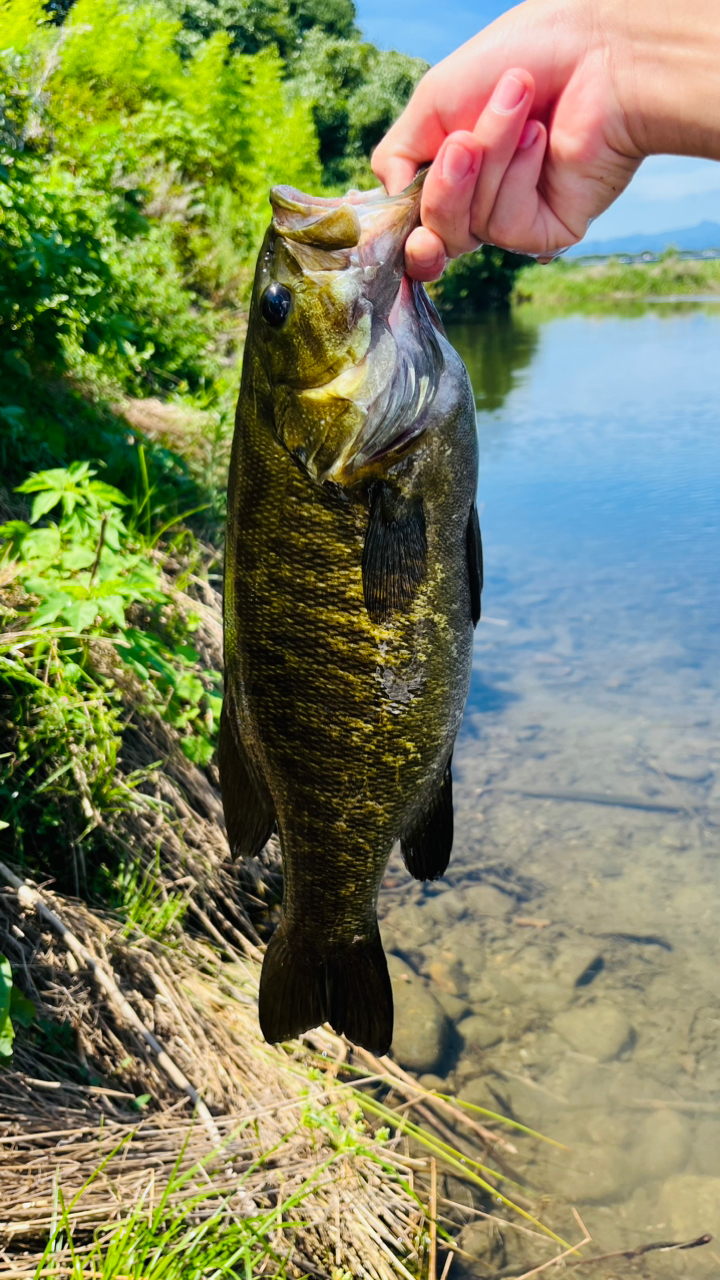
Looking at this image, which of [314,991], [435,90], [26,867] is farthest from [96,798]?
[435,90]

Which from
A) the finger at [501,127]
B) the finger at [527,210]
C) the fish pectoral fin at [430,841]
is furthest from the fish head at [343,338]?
the fish pectoral fin at [430,841]

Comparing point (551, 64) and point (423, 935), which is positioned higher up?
point (551, 64)

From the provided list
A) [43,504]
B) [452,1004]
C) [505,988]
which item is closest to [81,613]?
[43,504]

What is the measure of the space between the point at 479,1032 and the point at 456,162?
3.74 metres

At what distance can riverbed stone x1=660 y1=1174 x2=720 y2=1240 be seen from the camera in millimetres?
3574

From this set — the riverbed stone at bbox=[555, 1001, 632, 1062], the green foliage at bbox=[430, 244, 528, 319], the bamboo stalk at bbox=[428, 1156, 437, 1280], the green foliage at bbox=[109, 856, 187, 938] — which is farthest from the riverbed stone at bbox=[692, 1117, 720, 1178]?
the green foliage at bbox=[430, 244, 528, 319]

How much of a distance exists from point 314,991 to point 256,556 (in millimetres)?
904

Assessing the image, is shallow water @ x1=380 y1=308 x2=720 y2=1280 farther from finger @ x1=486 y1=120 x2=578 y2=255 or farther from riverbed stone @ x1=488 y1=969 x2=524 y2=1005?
finger @ x1=486 y1=120 x2=578 y2=255

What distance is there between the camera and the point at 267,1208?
269 centimetres

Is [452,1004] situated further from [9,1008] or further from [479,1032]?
[9,1008]

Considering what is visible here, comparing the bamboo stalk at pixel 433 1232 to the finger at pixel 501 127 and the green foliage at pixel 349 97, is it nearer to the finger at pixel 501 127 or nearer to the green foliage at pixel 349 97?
the finger at pixel 501 127

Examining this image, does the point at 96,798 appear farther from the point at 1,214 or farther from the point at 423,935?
the point at 1,214

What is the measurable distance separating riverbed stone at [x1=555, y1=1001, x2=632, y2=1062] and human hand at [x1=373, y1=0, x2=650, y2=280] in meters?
3.64

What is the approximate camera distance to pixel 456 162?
1642 millimetres
